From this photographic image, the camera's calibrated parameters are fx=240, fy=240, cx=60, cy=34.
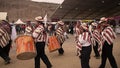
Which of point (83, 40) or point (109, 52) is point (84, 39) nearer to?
point (83, 40)

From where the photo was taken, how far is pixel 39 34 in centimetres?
731

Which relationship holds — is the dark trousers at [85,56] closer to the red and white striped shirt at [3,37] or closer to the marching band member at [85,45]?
the marching band member at [85,45]

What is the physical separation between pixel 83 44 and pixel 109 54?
3.14ft

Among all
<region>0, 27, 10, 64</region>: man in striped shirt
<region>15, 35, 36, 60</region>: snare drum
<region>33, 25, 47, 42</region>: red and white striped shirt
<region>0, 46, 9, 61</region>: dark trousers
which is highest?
<region>33, 25, 47, 42</region>: red and white striped shirt

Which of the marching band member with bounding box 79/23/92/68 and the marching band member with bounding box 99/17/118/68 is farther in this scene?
the marching band member with bounding box 99/17/118/68

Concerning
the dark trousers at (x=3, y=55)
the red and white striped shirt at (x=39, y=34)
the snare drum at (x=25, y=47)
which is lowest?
the dark trousers at (x=3, y=55)

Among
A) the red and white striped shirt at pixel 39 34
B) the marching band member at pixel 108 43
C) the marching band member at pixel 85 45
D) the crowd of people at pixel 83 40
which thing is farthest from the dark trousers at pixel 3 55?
the marching band member at pixel 108 43

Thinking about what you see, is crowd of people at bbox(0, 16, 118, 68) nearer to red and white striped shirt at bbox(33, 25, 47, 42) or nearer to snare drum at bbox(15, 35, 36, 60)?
red and white striped shirt at bbox(33, 25, 47, 42)

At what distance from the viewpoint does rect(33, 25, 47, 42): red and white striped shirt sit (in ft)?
23.7

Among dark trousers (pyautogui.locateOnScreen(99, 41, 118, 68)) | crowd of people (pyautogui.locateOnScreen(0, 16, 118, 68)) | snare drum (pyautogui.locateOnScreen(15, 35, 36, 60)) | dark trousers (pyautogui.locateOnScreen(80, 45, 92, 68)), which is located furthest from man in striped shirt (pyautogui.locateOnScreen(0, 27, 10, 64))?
dark trousers (pyautogui.locateOnScreen(99, 41, 118, 68))

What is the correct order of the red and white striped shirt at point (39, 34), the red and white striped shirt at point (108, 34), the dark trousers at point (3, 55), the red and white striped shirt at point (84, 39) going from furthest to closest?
the dark trousers at point (3, 55), the red and white striped shirt at point (39, 34), the red and white striped shirt at point (108, 34), the red and white striped shirt at point (84, 39)

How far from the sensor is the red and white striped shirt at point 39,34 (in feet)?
23.7

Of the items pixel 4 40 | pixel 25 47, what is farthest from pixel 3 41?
pixel 25 47

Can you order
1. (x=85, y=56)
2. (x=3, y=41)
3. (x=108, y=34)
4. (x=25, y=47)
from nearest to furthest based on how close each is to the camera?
(x=85, y=56)
(x=25, y=47)
(x=108, y=34)
(x=3, y=41)
